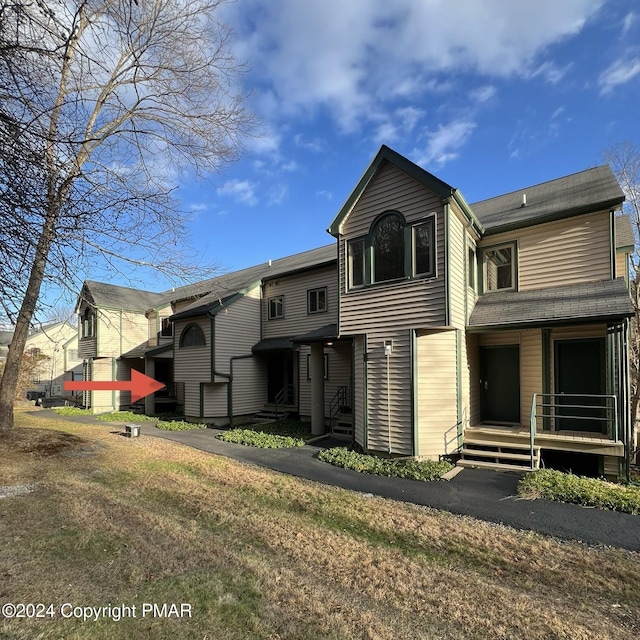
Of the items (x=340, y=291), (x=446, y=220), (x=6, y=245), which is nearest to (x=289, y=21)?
(x=446, y=220)

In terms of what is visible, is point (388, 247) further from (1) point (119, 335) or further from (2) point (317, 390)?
(1) point (119, 335)

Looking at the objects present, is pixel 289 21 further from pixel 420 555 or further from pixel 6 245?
pixel 420 555

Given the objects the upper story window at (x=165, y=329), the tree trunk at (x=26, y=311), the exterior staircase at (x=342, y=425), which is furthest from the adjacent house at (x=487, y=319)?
the upper story window at (x=165, y=329)

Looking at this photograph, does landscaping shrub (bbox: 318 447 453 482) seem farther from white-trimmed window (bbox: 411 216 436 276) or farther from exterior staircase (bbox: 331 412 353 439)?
white-trimmed window (bbox: 411 216 436 276)

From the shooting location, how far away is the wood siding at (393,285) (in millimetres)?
9297

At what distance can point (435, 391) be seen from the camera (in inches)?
370

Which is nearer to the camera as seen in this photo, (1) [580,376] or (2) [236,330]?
(1) [580,376]

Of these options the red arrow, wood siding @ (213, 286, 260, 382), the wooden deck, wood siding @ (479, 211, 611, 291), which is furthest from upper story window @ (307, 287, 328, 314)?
the red arrow

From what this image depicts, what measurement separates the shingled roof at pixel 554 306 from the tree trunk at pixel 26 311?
29.7 ft

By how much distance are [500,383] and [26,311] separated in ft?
35.8

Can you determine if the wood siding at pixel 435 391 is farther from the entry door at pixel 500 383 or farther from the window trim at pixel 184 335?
the window trim at pixel 184 335

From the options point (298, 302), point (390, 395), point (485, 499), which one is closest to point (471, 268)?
point (390, 395)

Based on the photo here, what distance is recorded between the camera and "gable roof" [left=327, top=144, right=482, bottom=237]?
9.22 m

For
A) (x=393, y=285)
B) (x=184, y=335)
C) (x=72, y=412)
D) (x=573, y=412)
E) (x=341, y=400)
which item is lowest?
(x=72, y=412)
